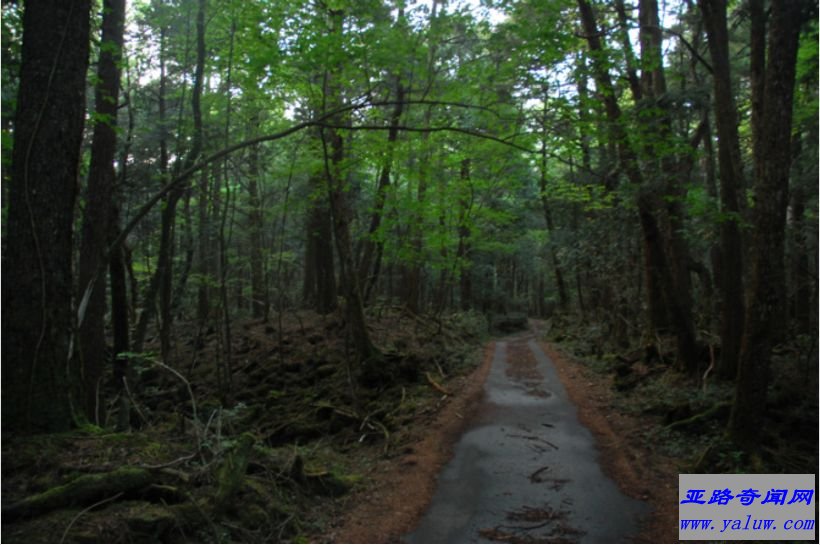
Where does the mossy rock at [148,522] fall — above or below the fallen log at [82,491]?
below

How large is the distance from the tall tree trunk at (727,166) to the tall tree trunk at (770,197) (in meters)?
1.81

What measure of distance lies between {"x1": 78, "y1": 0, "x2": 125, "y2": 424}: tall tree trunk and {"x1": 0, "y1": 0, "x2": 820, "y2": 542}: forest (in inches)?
2.0

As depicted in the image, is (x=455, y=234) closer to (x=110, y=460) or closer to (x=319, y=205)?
(x=319, y=205)

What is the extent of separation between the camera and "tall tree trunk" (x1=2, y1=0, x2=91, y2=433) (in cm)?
500

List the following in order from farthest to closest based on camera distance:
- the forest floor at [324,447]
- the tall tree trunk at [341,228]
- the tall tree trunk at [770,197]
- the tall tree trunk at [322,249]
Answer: the tall tree trunk at [322,249] → the tall tree trunk at [341,228] → the tall tree trunk at [770,197] → the forest floor at [324,447]

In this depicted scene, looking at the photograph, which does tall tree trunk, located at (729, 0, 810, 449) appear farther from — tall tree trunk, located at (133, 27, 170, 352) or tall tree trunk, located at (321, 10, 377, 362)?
tall tree trunk, located at (133, 27, 170, 352)

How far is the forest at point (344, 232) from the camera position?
512 centimetres

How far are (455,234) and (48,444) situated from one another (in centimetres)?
1660

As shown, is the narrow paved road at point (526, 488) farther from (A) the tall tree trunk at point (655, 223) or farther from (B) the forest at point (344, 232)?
(A) the tall tree trunk at point (655, 223)

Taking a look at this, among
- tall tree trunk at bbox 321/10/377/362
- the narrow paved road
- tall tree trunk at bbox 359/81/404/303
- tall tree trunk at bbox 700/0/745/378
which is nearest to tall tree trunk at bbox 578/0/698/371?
tall tree trunk at bbox 700/0/745/378

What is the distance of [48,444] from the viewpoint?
503 centimetres

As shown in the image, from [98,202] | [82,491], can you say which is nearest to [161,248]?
[98,202]

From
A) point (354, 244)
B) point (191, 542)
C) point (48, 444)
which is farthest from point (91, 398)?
point (354, 244)

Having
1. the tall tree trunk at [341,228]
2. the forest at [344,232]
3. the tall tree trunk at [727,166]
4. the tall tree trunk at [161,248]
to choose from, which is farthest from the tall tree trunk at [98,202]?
the tall tree trunk at [727,166]
